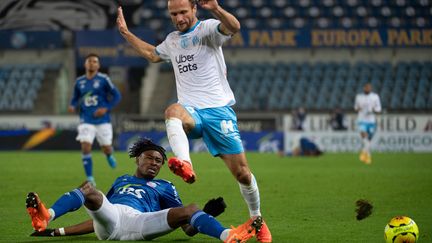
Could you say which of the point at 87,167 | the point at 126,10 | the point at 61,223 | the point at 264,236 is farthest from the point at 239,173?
the point at 126,10

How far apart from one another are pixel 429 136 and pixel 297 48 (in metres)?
8.39

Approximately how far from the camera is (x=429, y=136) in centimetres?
3152

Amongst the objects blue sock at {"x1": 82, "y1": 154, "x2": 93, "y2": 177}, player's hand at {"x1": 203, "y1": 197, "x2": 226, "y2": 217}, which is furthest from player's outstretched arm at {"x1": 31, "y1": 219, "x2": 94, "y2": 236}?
blue sock at {"x1": 82, "y1": 154, "x2": 93, "y2": 177}

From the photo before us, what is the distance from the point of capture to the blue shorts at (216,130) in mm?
9016

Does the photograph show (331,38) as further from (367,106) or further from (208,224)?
(208,224)

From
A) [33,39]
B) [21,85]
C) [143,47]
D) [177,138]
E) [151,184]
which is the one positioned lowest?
[151,184]

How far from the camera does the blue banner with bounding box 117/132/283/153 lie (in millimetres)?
32062

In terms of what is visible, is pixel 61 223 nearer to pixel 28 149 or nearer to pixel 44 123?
pixel 28 149

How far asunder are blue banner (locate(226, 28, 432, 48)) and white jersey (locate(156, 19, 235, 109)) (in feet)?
90.4

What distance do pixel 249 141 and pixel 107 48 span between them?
8.87m

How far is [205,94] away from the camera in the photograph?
920 centimetres

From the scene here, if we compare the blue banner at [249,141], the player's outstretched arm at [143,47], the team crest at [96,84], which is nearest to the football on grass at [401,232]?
the player's outstretched arm at [143,47]

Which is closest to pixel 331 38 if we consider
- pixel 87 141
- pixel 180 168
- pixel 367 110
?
pixel 367 110

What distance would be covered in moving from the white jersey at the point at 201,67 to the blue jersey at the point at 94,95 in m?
8.87
